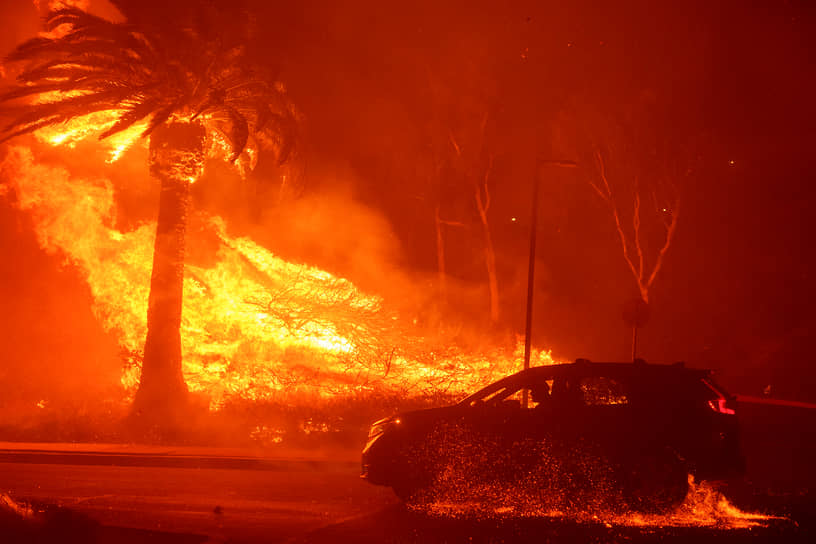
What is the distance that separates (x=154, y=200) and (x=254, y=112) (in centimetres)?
695

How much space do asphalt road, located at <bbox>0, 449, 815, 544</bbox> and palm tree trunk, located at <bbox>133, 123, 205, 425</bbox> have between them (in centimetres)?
527

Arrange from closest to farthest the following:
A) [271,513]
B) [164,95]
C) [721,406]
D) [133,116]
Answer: [271,513], [721,406], [133,116], [164,95]

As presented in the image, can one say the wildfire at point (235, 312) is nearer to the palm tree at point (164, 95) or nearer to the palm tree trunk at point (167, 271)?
Answer: the palm tree trunk at point (167, 271)

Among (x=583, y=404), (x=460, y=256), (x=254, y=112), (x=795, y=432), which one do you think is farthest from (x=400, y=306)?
(x=583, y=404)

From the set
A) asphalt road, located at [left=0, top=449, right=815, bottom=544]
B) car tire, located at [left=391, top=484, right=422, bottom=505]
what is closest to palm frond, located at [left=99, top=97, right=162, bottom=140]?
asphalt road, located at [left=0, top=449, right=815, bottom=544]

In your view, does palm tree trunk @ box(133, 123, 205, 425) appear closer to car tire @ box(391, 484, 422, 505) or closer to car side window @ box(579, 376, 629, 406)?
car tire @ box(391, 484, 422, 505)

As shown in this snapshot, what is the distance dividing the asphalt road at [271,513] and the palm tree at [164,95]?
5.70m

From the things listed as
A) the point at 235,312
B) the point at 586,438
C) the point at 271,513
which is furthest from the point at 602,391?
the point at 235,312

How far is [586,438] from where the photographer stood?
10234 mm

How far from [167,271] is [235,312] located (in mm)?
4171

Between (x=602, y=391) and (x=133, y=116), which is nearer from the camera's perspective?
(x=602, y=391)

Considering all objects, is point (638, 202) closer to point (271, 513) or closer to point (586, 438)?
point (586, 438)

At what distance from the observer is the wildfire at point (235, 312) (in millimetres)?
23219

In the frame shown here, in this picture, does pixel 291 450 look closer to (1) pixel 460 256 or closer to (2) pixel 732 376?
(2) pixel 732 376
